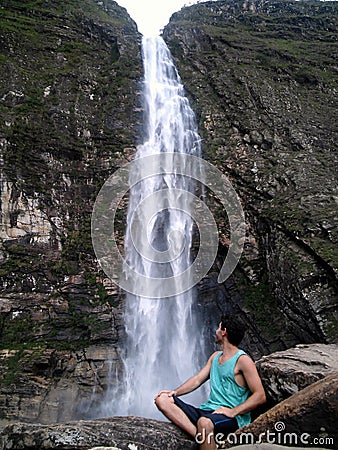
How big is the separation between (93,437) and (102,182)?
42.8ft

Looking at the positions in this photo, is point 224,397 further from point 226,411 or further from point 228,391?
point 226,411

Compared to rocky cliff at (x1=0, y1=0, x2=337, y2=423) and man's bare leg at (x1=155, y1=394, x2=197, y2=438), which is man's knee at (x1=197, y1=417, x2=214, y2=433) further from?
rocky cliff at (x1=0, y1=0, x2=337, y2=423)

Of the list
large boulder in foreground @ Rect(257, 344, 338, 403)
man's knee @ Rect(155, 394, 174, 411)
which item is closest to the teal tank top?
man's knee @ Rect(155, 394, 174, 411)

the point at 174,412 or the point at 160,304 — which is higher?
the point at 160,304

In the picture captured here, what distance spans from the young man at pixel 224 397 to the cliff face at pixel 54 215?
387 inches

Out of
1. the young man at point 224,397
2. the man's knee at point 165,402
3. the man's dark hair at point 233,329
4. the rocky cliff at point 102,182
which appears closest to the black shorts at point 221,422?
the young man at point 224,397

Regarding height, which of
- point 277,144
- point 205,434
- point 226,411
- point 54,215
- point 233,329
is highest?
point 277,144

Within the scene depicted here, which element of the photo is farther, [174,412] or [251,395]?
[174,412]

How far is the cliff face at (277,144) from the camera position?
12.4 meters

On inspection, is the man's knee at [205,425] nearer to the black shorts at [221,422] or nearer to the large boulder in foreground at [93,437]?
the black shorts at [221,422]

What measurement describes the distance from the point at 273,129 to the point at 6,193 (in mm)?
10716

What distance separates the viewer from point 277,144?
16.8 meters

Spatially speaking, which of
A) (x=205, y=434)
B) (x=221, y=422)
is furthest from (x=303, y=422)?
(x=205, y=434)

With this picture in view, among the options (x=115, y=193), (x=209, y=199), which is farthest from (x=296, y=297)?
→ (x=115, y=193)
